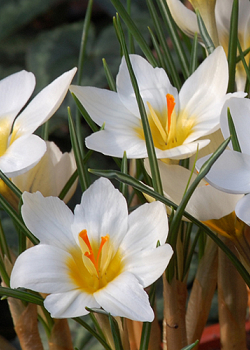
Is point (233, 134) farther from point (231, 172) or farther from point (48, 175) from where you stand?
point (48, 175)

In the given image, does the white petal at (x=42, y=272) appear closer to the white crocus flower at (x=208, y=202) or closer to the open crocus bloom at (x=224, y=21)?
the white crocus flower at (x=208, y=202)

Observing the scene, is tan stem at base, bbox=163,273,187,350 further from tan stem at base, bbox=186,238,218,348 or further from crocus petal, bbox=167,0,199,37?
crocus petal, bbox=167,0,199,37

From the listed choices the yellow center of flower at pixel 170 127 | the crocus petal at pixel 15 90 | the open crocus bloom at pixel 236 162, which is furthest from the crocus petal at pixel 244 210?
the crocus petal at pixel 15 90

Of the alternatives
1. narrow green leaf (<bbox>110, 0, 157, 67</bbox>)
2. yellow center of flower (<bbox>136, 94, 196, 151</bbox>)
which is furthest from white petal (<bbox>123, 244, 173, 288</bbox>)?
narrow green leaf (<bbox>110, 0, 157, 67</bbox>)

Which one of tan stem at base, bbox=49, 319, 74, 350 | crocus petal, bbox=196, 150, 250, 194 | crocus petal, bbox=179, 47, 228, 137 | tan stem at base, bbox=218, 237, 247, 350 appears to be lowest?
tan stem at base, bbox=218, 237, 247, 350

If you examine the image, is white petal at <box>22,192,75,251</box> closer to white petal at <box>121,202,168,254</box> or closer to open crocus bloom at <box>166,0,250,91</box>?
white petal at <box>121,202,168,254</box>

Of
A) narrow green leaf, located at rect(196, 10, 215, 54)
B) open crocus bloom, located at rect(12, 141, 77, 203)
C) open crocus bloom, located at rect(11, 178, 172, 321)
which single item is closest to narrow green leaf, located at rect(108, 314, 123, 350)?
open crocus bloom, located at rect(11, 178, 172, 321)

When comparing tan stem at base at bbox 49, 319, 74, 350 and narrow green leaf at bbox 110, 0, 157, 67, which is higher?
narrow green leaf at bbox 110, 0, 157, 67

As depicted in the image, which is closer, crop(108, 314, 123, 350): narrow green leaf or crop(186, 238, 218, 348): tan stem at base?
crop(108, 314, 123, 350): narrow green leaf
